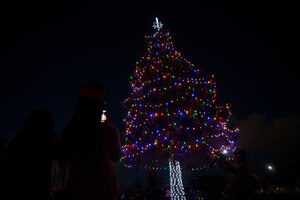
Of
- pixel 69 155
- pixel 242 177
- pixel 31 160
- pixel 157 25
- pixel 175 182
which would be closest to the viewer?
pixel 31 160

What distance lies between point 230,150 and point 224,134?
1.03 metres

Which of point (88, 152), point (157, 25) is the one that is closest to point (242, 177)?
point (88, 152)

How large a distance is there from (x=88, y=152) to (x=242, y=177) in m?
4.57

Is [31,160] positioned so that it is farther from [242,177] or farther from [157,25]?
[157,25]

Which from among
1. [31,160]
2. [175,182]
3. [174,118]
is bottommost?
[31,160]

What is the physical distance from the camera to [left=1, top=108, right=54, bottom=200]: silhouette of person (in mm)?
1985

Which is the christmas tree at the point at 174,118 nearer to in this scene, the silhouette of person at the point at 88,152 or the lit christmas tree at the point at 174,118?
the lit christmas tree at the point at 174,118

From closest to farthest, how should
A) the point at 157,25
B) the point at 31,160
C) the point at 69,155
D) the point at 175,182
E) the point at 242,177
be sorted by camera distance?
the point at 31,160 → the point at 69,155 → the point at 242,177 → the point at 175,182 → the point at 157,25

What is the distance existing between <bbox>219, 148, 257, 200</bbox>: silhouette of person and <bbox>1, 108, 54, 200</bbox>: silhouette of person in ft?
14.9

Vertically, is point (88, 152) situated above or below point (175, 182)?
below

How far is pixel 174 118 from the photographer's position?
1477 cm

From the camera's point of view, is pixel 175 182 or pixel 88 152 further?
pixel 175 182

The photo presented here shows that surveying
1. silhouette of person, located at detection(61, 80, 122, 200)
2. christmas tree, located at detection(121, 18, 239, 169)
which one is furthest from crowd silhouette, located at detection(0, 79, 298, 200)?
christmas tree, located at detection(121, 18, 239, 169)

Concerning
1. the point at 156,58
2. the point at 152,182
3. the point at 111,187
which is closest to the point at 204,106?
the point at 156,58
